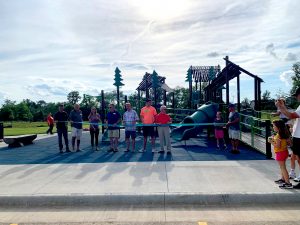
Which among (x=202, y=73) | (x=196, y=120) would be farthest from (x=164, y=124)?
(x=202, y=73)

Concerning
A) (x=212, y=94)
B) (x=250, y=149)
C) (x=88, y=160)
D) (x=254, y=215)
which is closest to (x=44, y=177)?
(x=88, y=160)

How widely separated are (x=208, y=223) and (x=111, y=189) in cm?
228

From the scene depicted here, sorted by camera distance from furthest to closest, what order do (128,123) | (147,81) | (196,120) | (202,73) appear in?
1. (202,73)
2. (147,81)
3. (196,120)
4. (128,123)

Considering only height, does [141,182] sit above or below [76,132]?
below

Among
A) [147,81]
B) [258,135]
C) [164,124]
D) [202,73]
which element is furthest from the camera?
[202,73]

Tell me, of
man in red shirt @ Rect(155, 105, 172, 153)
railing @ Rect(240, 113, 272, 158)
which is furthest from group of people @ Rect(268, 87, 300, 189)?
man in red shirt @ Rect(155, 105, 172, 153)

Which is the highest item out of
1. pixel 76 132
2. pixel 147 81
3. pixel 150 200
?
pixel 147 81

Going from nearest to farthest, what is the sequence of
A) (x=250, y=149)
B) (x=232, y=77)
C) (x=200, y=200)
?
(x=200, y=200) → (x=250, y=149) → (x=232, y=77)

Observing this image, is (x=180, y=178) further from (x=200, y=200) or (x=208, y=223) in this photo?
(x=208, y=223)

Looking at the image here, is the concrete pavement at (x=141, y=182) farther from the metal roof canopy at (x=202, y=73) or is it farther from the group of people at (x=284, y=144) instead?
the metal roof canopy at (x=202, y=73)

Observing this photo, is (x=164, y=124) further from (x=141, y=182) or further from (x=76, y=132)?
(x=141, y=182)

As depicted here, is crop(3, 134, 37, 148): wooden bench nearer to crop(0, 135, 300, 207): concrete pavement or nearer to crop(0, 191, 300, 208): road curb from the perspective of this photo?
crop(0, 135, 300, 207): concrete pavement

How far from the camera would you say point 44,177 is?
7918 mm

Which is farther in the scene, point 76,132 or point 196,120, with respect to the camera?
point 196,120
